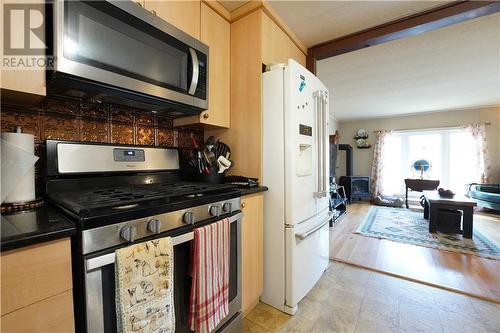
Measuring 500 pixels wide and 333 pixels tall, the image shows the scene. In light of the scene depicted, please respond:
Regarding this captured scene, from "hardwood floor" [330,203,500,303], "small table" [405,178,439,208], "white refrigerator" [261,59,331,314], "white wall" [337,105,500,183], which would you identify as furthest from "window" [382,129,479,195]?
"white refrigerator" [261,59,331,314]

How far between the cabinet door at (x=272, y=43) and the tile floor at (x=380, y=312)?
180 centimetres

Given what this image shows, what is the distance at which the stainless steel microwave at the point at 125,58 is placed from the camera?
34.1 inches

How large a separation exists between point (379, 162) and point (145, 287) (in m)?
6.66

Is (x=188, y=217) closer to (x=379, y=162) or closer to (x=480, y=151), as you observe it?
(x=379, y=162)

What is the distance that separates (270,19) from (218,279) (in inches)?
71.0

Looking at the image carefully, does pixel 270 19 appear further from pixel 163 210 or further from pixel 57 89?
pixel 163 210

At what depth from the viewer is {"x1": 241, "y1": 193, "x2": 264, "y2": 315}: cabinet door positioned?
4.55 ft

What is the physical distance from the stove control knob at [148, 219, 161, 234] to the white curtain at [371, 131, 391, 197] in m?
6.45

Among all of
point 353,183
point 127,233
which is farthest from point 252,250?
point 353,183

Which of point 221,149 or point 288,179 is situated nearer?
point 288,179

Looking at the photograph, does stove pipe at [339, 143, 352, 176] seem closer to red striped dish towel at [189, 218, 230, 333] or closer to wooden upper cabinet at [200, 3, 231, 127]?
wooden upper cabinet at [200, 3, 231, 127]

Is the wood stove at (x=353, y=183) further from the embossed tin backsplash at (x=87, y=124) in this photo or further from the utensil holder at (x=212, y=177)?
the embossed tin backsplash at (x=87, y=124)

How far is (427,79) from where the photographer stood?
10.7ft

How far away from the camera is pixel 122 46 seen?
1032 mm
